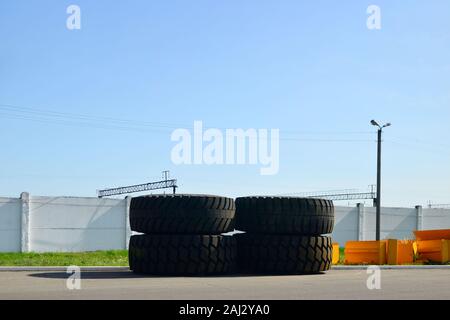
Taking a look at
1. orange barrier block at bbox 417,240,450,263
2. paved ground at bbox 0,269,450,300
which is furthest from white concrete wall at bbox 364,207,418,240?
paved ground at bbox 0,269,450,300

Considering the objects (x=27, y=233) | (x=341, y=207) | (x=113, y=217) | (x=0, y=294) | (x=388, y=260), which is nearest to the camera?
(x=0, y=294)

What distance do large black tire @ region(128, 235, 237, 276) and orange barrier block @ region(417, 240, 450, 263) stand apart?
344 inches

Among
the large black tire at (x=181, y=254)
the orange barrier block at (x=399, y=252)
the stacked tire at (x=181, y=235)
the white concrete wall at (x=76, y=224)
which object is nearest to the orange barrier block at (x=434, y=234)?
the orange barrier block at (x=399, y=252)

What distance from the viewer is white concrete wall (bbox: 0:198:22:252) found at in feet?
93.0

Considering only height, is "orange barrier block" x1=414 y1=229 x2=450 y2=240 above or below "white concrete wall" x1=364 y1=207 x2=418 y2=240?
above

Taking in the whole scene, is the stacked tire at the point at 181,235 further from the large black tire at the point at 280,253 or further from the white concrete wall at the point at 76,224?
the white concrete wall at the point at 76,224

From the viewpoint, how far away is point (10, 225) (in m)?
28.5

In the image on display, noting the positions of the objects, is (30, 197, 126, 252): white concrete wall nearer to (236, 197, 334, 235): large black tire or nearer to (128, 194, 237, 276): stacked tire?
(128, 194, 237, 276): stacked tire

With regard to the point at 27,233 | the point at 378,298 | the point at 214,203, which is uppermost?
the point at 214,203
